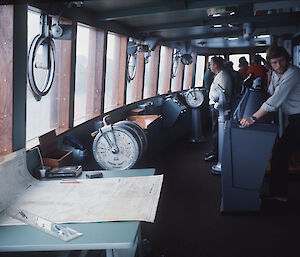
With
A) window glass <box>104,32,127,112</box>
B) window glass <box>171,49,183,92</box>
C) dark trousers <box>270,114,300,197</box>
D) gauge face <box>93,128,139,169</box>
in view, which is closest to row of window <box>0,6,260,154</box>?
window glass <box>104,32,127,112</box>

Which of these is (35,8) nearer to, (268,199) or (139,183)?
(139,183)

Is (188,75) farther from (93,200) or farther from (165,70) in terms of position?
(93,200)

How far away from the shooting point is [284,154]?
3.83 metres

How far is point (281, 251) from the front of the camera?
3.05 metres

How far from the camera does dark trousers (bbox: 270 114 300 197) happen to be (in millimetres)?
3744

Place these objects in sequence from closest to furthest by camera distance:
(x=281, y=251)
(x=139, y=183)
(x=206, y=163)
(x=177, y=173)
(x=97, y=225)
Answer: (x=97, y=225) → (x=139, y=183) → (x=281, y=251) → (x=177, y=173) → (x=206, y=163)

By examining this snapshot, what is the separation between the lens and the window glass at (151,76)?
808cm

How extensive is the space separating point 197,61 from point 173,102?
188 inches

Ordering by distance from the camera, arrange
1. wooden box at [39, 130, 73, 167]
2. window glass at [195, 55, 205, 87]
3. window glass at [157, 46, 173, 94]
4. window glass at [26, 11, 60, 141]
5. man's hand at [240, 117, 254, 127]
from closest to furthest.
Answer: wooden box at [39, 130, 73, 167] → window glass at [26, 11, 60, 141] → man's hand at [240, 117, 254, 127] → window glass at [157, 46, 173, 94] → window glass at [195, 55, 205, 87]

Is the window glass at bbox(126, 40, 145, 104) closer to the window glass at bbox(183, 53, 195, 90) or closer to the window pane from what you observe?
the window pane

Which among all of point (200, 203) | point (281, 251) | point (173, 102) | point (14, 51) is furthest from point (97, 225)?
point (173, 102)

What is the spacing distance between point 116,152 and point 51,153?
24.2 inches

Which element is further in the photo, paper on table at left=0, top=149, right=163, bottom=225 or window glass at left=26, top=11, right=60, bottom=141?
window glass at left=26, top=11, right=60, bottom=141

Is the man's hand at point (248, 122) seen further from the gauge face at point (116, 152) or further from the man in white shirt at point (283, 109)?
the gauge face at point (116, 152)
